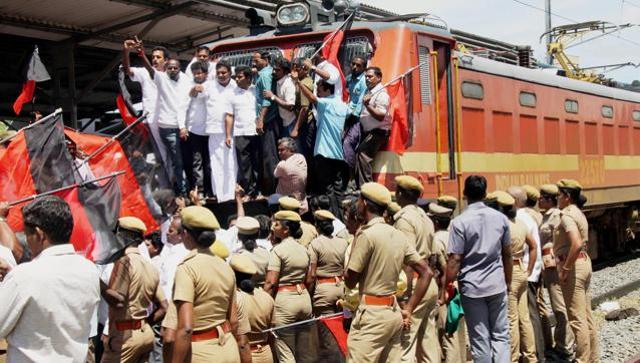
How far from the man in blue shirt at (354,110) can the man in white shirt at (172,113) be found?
5.56 feet

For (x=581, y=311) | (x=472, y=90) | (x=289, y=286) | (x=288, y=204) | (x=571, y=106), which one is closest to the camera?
(x=289, y=286)

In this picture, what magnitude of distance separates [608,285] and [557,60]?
6.01 meters

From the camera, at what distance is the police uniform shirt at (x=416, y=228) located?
20.5 feet

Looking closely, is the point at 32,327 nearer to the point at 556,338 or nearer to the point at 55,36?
the point at 556,338

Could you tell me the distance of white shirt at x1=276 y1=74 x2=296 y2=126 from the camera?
819cm

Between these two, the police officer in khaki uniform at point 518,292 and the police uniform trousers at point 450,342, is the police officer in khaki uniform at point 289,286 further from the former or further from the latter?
the police officer in khaki uniform at point 518,292

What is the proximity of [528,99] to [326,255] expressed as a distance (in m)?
5.98

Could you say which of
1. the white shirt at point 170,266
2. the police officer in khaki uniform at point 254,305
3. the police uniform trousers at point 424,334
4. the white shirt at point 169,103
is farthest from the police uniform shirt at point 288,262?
the white shirt at point 169,103

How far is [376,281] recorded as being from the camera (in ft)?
18.0

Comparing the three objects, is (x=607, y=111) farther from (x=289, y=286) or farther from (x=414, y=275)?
(x=289, y=286)

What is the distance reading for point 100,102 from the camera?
17641 mm

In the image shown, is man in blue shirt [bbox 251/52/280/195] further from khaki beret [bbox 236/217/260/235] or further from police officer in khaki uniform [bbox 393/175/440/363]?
police officer in khaki uniform [bbox 393/175/440/363]

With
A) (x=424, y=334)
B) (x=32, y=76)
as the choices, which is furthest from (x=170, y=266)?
(x=424, y=334)

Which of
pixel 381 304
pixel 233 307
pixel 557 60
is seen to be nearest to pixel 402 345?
pixel 381 304
